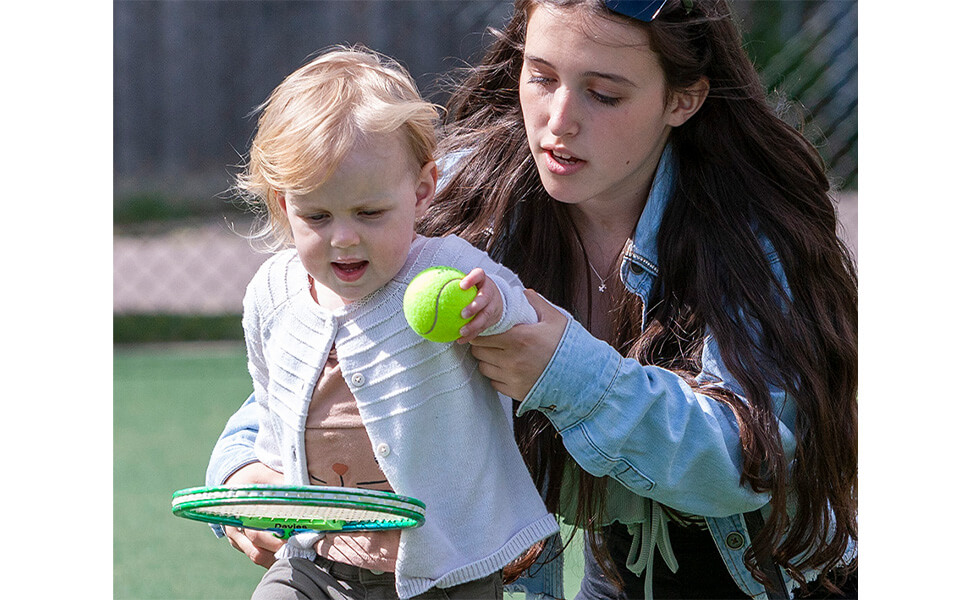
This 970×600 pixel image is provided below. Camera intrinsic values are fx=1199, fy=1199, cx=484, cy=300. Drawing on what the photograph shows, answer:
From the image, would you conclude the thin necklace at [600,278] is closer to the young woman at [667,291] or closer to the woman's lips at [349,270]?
the young woman at [667,291]

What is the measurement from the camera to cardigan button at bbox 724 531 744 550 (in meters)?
2.60

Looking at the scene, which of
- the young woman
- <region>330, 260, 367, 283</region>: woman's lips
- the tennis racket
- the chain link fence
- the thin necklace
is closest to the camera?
the tennis racket

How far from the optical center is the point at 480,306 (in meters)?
1.95

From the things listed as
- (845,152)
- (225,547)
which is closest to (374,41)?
(845,152)

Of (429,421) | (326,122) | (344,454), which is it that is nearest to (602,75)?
(326,122)

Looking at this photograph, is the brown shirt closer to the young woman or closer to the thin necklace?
the young woman

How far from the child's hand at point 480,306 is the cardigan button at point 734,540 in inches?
36.2

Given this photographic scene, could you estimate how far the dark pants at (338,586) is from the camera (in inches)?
84.0

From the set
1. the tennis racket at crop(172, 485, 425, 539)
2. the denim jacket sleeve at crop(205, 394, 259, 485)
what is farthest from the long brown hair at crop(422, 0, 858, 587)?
the tennis racket at crop(172, 485, 425, 539)

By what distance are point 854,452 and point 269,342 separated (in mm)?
1256

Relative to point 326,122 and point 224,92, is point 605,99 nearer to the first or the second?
point 326,122

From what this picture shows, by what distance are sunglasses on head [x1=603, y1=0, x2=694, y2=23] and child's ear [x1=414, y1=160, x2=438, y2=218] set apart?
1.72 ft

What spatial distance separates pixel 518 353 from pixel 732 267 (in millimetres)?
652

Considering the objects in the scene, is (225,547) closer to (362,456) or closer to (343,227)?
(362,456)
